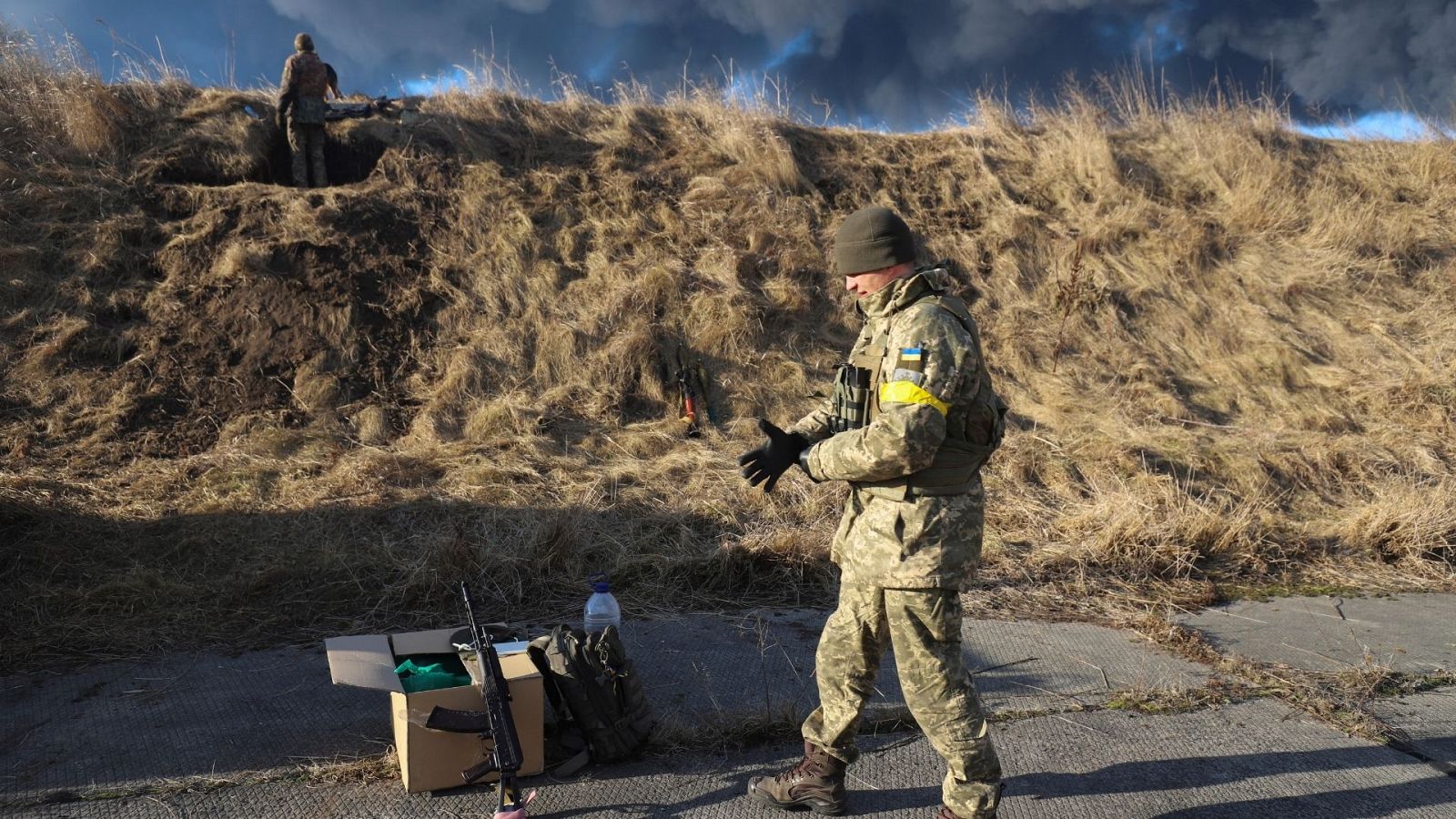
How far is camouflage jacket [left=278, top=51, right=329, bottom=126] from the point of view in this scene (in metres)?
9.42

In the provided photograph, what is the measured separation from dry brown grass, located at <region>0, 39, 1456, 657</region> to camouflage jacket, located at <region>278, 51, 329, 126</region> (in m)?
0.54

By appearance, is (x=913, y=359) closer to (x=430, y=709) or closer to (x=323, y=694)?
(x=430, y=709)

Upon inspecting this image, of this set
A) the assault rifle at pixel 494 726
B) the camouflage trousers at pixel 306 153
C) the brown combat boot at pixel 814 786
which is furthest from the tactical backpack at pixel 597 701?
the camouflage trousers at pixel 306 153

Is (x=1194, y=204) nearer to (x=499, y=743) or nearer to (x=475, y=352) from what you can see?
(x=475, y=352)

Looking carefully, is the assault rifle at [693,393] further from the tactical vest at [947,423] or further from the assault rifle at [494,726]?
the tactical vest at [947,423]

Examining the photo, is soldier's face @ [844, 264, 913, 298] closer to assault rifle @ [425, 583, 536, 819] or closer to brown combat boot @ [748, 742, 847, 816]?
brown combat boot @ [748, 742, 847, 816]

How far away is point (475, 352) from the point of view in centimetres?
834

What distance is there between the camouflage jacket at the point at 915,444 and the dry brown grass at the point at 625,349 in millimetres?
2477

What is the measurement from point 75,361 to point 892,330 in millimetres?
7234

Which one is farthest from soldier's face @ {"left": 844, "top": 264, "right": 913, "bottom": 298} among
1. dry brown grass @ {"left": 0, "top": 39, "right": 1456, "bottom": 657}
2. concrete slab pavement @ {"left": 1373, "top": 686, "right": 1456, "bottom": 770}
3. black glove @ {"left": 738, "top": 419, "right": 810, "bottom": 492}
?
concrete slab pavement @ {"left": 1373, "top": 686, "right": 1456, "bottom": 770}

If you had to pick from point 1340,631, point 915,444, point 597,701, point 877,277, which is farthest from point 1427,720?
point 597,701

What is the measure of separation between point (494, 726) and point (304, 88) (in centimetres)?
835

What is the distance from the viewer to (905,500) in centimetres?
293

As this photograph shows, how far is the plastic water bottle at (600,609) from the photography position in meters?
4.30
